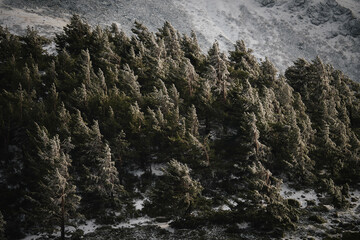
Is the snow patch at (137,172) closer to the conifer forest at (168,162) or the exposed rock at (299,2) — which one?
the conifer forest at (168,162)

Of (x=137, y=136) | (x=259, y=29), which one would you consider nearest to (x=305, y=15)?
A: (x=259, y=29)

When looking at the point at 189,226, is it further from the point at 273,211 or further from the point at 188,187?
the point at 273,211

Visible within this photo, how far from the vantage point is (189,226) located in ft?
71.2

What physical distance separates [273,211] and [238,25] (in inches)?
3723

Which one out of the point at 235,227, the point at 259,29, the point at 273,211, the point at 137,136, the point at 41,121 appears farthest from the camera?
the point at 259,29

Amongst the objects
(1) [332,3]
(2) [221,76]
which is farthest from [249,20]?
(2) [221,76]

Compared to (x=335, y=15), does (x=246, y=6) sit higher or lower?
lower

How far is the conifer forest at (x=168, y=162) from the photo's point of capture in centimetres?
2011

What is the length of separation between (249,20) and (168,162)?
9534 cm

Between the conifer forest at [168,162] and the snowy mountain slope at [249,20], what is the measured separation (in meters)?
50.9

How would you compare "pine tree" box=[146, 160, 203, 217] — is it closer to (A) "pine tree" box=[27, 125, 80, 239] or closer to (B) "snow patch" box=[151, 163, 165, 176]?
(A) "pine tree" box=[27, 125, 80, 239]

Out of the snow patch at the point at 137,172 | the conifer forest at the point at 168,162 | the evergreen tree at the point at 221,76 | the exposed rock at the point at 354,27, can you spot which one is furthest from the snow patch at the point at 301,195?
the exposed rock at the point at 354,27

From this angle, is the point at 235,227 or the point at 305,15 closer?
the point at 235,227

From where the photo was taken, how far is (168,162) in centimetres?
2486
